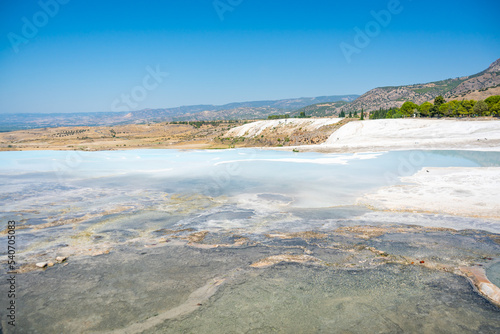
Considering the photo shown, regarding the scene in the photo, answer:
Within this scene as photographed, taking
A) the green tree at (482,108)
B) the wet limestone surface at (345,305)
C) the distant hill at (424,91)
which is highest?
the distant hill at (424,91)

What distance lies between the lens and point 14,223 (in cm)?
1083

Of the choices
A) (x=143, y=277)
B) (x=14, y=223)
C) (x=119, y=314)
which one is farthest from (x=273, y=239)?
(x=14, y=223)

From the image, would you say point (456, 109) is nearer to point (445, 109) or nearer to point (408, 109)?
point (445, 109)

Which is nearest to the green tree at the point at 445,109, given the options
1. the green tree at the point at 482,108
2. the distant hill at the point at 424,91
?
the green tree at the point at 482,108

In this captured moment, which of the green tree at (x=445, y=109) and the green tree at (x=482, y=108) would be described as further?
the green tree at (x=445, y=109)

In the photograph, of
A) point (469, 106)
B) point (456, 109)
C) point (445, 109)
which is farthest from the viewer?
point (445, 109)

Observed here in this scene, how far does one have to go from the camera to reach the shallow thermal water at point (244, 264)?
18.0 feet

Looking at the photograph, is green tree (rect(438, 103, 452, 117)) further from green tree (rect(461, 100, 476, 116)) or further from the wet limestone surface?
the wet limestone surface

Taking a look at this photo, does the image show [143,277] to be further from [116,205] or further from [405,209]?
[405,209]

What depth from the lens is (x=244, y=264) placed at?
755 centimetres

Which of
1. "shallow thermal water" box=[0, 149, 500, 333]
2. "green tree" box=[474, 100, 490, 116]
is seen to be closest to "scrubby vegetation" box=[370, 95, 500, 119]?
"green tree" box=[474, 100, 490, 116]

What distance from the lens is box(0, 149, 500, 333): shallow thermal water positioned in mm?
5484

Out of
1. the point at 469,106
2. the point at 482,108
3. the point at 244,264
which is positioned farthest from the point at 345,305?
the point at 469,106

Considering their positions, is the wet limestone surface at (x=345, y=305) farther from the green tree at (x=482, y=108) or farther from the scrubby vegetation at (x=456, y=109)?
the green tree at (x=482, y=108)
